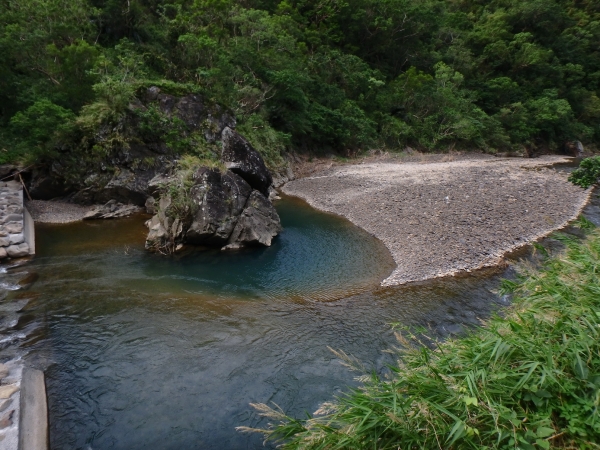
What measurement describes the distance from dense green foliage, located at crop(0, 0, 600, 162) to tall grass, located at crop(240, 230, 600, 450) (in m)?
16.2

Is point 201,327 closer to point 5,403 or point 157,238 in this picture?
point 5,403

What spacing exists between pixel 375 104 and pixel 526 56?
747 inches

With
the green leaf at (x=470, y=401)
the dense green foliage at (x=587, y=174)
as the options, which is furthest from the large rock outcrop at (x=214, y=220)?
the dense green foliage at (x=587, y=174)

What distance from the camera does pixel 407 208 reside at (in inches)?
593

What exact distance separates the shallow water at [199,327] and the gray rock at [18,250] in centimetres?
53

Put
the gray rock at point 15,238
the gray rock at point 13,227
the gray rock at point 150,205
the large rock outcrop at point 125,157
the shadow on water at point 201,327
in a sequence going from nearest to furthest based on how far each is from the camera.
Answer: the shadow on water at point 201,327 → the gray rock at point 15,238 → the gray rock at point 13,227 → the large rock outcrop at point 125,157 → the gray rock at point 150,205

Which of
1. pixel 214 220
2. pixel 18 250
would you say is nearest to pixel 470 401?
pixel 214 220

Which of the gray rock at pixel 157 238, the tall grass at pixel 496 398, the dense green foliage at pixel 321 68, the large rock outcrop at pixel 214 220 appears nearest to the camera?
the tall grass at pixel 496 398

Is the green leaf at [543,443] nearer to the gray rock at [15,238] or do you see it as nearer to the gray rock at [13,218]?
the gray rock at [15,238]

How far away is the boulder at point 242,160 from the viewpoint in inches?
550

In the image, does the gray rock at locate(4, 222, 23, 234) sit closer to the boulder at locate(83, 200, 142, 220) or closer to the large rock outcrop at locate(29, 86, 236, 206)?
the boulder at locate(83, 200, 142, 220)

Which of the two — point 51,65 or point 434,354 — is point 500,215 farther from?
point 51,65

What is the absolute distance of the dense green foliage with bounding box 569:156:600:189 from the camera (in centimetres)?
1909

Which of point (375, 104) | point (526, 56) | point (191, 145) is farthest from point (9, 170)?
point (526, 56)
